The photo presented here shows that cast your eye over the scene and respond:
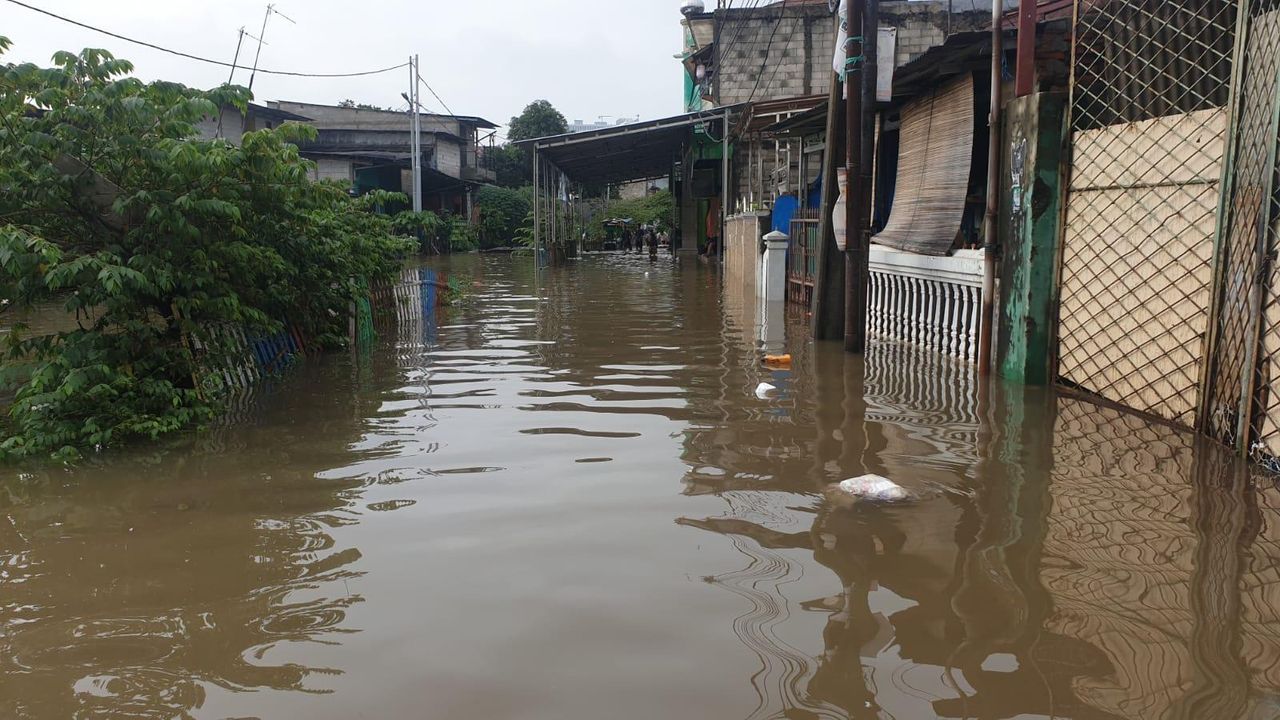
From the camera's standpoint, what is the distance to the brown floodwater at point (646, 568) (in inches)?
129

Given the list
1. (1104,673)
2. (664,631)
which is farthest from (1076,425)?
(664,631)

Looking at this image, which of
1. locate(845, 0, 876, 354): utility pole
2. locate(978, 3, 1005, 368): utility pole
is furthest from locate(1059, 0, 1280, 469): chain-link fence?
locate(845, 0, 876, 354): utility pole

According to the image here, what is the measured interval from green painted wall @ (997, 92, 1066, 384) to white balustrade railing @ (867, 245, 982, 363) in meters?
0.84

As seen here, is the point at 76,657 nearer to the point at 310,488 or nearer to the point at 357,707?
the point at 357,707

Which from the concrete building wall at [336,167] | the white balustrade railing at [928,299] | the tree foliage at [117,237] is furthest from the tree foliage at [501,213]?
the tree foliage at [117,237]

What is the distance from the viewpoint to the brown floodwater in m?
3.28

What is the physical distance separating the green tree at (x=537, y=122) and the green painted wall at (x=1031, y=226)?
53836mm

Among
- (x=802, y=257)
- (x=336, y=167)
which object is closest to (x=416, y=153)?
(x=336, y=167)

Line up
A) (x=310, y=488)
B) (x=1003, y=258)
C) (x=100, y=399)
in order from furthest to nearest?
(x=1003, y=258)
(x=100, y=399)
(x=310, y=488)

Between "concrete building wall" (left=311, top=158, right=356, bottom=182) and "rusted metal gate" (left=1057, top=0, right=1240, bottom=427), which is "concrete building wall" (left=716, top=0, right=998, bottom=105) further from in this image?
"rusted metal gate" (left=1057, top=0, right=1240, bottom=427)

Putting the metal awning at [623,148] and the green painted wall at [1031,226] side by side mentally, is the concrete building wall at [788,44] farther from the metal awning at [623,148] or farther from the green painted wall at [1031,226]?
the green painted wall at [1031,226]

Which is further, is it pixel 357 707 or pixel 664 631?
pixel 664 631

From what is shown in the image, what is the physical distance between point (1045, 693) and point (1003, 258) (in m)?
6.17

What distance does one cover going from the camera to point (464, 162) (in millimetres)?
53062
